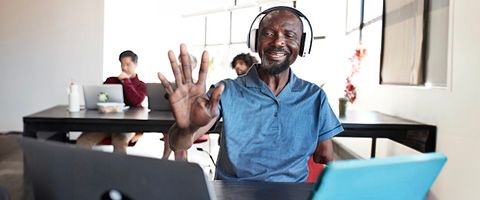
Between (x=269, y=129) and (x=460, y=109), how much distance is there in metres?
1.38

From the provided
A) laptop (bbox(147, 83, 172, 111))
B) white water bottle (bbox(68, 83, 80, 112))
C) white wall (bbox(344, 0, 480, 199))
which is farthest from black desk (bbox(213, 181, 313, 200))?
white water bottle (bbox(68, 83, 80, 112))

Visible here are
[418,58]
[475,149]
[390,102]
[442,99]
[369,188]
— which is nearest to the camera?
[369,188]

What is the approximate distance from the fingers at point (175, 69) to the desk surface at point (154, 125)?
1720mm

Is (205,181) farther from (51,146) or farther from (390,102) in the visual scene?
(390,102)

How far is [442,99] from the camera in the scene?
7.97 ft

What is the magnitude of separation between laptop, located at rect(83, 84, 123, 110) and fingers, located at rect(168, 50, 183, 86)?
2.34 meters

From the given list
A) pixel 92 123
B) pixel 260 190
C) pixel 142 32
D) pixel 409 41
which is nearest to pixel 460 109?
pixel 409 41

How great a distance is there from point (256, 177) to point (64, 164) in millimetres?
781

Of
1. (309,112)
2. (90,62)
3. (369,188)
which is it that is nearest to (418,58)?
(309,112)

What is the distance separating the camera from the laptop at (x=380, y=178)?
0.57 metres

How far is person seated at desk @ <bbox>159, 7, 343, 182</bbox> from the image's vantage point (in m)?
1.31

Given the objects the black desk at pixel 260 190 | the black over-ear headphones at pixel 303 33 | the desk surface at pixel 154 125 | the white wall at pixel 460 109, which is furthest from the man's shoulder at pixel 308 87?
the desk surface at pixel 154 125

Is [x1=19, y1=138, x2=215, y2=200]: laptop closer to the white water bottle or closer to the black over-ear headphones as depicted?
the black over-ear headphones

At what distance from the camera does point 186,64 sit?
3.39 ft
